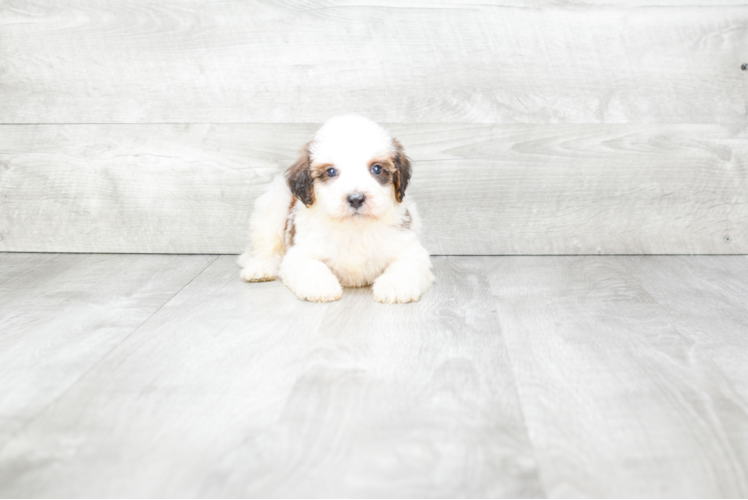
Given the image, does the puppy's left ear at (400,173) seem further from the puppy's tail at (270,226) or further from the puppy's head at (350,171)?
the puppy's tail at (270,226)

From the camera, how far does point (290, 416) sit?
1350 mm

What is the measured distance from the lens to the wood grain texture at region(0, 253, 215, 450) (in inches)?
59.4

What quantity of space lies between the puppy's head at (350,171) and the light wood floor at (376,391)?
0.34 meters

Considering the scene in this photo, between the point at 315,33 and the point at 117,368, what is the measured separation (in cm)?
164

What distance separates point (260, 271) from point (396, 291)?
606mm

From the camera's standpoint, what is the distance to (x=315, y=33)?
265cm

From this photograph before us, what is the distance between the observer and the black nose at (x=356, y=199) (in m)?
2.03

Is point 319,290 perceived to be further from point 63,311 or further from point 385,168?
point 63,311

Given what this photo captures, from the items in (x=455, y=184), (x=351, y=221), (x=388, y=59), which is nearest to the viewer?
(x=351, y=221)

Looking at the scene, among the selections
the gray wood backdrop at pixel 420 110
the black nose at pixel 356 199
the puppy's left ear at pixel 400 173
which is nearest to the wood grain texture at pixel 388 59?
the gray wood backdrop at pixel 420 110

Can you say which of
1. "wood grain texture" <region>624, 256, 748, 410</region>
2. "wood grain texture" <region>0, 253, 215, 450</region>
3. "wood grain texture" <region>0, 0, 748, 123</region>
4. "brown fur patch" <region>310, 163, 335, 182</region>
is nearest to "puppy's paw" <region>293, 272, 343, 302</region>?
"brown fur patch" <region>310, 163, 335, 182</region>

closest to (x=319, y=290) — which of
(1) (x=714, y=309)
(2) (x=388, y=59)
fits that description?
(2) (x=388, y=59)

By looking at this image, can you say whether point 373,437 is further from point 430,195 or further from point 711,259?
point 711,259

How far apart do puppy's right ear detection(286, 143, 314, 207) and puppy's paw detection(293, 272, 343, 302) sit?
10.5 inches
